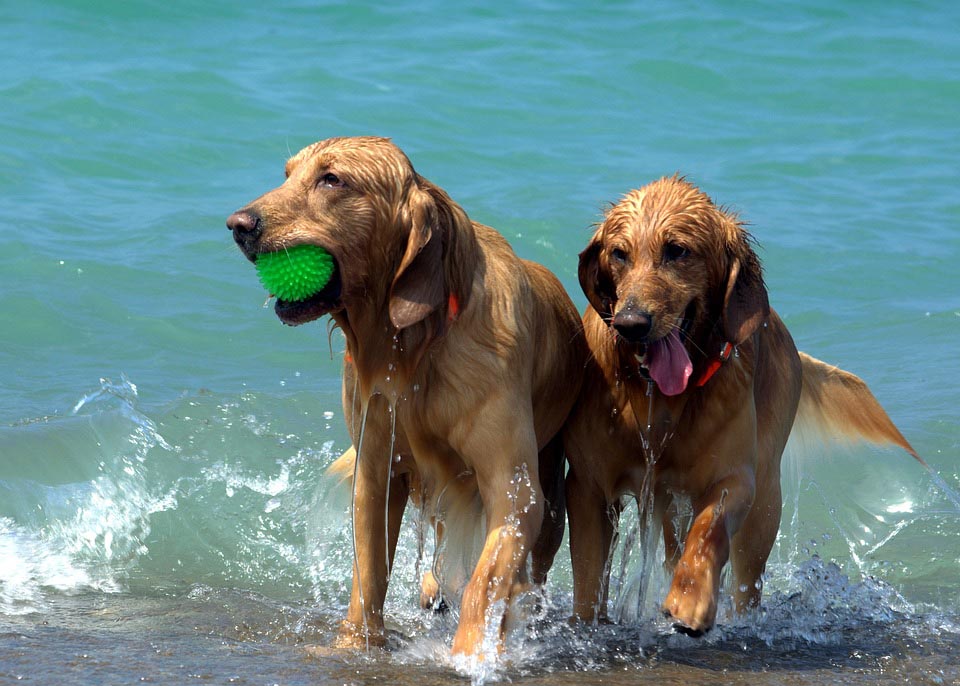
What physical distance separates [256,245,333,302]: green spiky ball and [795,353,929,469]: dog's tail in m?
3.01

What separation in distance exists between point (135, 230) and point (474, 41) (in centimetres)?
873

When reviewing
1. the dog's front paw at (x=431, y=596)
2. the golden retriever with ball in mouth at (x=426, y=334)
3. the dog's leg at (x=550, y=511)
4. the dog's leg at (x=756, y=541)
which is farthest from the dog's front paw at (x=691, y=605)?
the dog's front paw at (x=431, y=596)

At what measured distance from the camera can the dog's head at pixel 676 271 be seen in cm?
529

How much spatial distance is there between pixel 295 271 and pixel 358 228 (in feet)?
0.87

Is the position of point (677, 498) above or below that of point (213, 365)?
below

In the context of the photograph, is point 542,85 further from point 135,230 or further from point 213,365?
point 213,365

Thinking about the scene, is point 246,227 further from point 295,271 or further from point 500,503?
point 500,503

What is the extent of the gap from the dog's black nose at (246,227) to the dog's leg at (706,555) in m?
1.96

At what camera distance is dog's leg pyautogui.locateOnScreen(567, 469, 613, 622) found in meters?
5.83

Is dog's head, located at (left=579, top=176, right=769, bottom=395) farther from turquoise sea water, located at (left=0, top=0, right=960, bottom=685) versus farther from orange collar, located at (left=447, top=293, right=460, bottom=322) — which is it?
turquoise sea water, located at (left=0, top=0, right=960, bottom=685)

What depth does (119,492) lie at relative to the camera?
781cm

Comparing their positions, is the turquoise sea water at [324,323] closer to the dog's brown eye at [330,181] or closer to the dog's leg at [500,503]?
the dog's leg at [500,503]

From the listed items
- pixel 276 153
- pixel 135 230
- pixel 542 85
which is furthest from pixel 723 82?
pixel 135 230

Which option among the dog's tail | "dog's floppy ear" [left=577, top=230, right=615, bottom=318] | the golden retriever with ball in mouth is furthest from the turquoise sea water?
"dog's floppy ear" [left=577, top=230, right=615, bottom=318]
